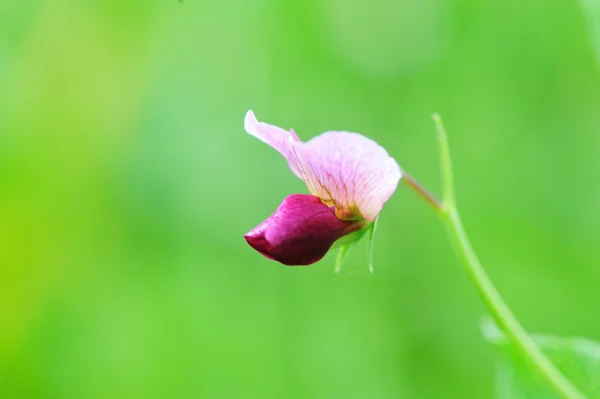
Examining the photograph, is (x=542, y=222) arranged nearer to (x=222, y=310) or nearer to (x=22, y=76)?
(x=222, y=310)

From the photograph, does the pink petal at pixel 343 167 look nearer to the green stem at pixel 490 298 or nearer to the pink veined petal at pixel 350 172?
the pink veined petal at pixel 350 172

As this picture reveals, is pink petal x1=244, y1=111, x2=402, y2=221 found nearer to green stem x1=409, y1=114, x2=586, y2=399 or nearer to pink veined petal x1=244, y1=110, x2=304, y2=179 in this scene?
pink veined petal x1=244, y1=110, x2=304, y2=179

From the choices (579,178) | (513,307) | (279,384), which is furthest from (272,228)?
(579,178)

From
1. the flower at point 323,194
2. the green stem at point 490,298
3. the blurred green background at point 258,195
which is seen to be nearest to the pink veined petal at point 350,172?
the flower at point 323,194

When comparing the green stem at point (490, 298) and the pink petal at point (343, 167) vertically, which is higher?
the pink petal at point (343, 167)

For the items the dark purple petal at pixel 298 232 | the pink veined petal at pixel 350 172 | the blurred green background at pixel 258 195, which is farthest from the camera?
the blurred green background at pixel 258 195

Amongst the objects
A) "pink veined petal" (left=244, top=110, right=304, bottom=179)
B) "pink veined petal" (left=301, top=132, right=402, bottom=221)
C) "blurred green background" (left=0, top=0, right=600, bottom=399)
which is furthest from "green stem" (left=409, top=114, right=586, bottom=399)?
"blurred green background" (left=0, top=0, right=600, bottom=399)

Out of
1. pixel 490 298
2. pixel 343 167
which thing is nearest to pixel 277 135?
pixel 343 167

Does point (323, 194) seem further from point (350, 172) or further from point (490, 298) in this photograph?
point (490, 298)
